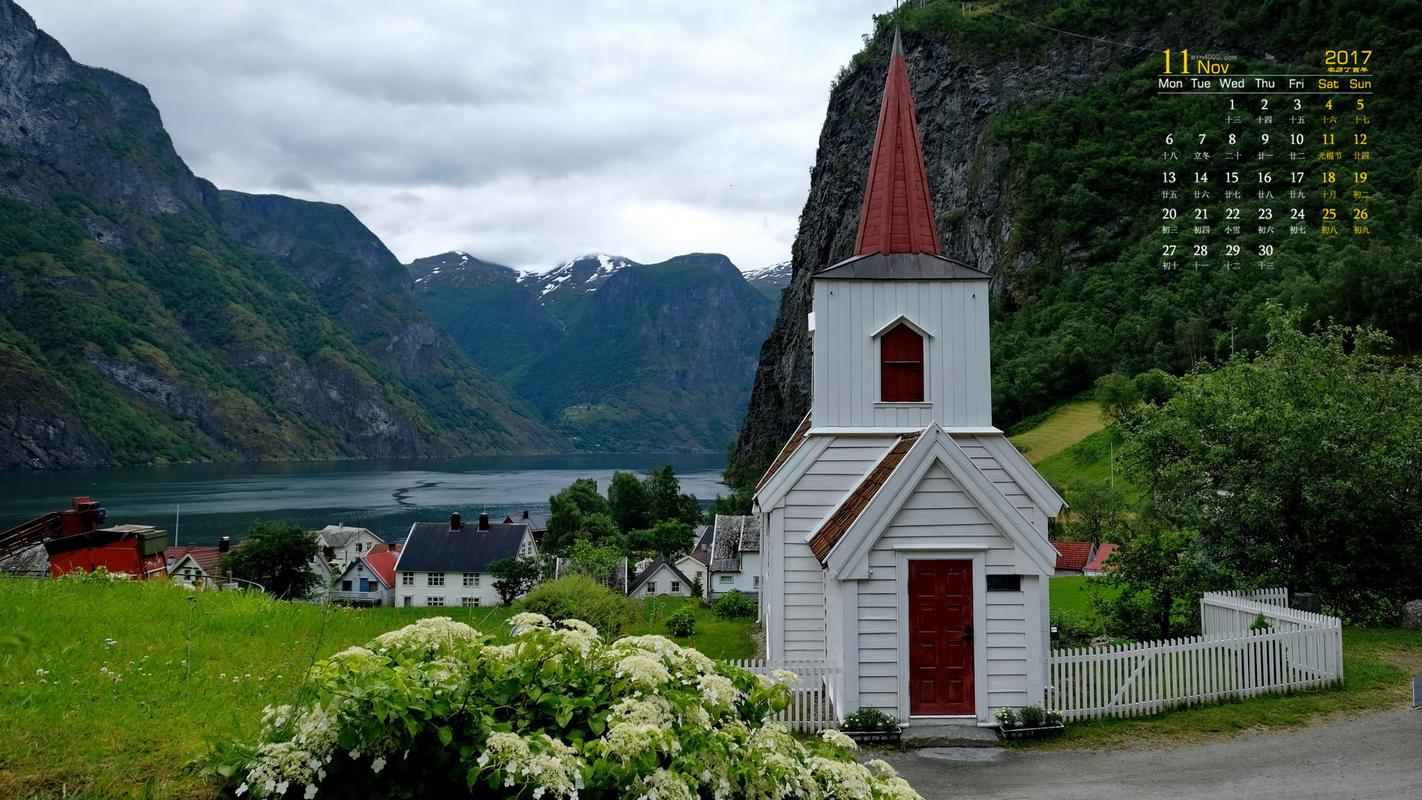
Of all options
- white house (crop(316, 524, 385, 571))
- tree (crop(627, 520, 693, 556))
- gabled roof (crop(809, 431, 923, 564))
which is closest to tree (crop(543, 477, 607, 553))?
tree (crop(627, 520, 693, 556))

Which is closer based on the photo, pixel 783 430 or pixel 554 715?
pixel 554 715

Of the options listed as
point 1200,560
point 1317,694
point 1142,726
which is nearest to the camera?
point 1142,726

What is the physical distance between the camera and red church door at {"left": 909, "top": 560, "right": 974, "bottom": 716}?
14.3 metres

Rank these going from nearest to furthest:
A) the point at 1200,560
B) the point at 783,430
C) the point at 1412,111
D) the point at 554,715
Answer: the point at 554,715 < the point at 1200,560 < the point at 1412,111 < the point at 783,430

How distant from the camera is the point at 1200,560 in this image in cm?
1967

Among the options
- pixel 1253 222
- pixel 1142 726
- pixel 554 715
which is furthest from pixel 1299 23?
pixel 554 715

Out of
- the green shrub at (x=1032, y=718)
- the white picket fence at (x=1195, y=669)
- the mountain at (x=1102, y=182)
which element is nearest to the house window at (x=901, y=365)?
the white picket fence at (x=1195, y=669)

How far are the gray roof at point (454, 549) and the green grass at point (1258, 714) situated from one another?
190 feet

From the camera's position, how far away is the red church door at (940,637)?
563 inches

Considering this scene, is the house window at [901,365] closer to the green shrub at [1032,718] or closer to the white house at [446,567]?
the green shrub at [1032,718]

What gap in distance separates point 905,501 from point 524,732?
422 inches

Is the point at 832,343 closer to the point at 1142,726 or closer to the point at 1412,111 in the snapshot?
the point at 1142,726

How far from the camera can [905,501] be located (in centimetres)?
1442

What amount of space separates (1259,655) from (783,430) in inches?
4909
